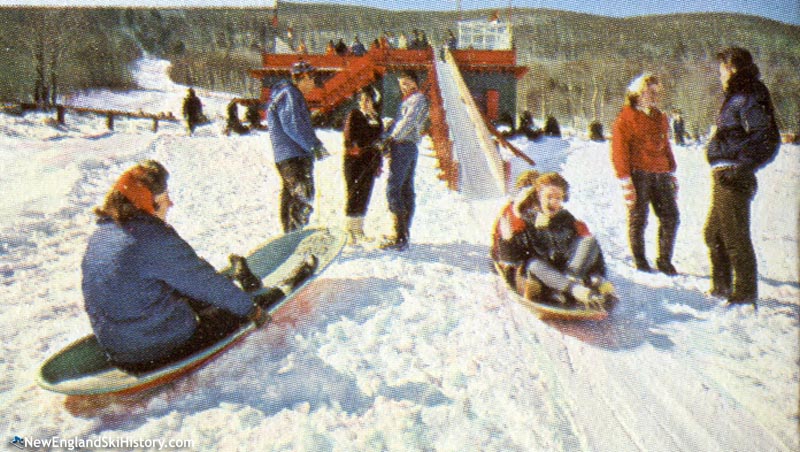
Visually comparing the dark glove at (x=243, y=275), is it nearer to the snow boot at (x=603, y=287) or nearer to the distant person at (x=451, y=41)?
the snow boot at (x=603, y=287)

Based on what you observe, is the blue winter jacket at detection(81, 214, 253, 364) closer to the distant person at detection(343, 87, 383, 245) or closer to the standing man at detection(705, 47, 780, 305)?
the distant person at detection(343, 87, 383, 245)

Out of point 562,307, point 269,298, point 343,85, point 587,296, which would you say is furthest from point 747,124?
point 343,85

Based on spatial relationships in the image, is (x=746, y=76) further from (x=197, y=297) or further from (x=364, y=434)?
(x=197, y=297)

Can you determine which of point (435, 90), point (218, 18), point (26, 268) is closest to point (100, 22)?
point (218, 18)

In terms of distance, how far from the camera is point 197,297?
94.1 inches

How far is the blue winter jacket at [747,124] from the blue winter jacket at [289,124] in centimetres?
301

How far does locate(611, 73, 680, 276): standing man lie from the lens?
3850 millimetres

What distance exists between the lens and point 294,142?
4367mm

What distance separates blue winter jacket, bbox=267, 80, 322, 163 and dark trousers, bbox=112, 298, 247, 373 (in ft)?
6.68

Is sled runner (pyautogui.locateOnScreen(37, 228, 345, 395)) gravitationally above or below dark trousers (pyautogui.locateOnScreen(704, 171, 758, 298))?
below

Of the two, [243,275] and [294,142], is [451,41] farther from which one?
[243,275]

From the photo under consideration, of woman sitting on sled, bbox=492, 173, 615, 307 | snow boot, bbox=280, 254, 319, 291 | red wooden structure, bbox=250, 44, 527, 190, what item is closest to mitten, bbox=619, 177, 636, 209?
woman sitting on sled, bbox=492, 173, 615, 307

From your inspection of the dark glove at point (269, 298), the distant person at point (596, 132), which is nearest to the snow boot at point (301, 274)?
the dark glove at point (269, 298)

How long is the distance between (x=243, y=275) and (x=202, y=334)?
1.88 feet
